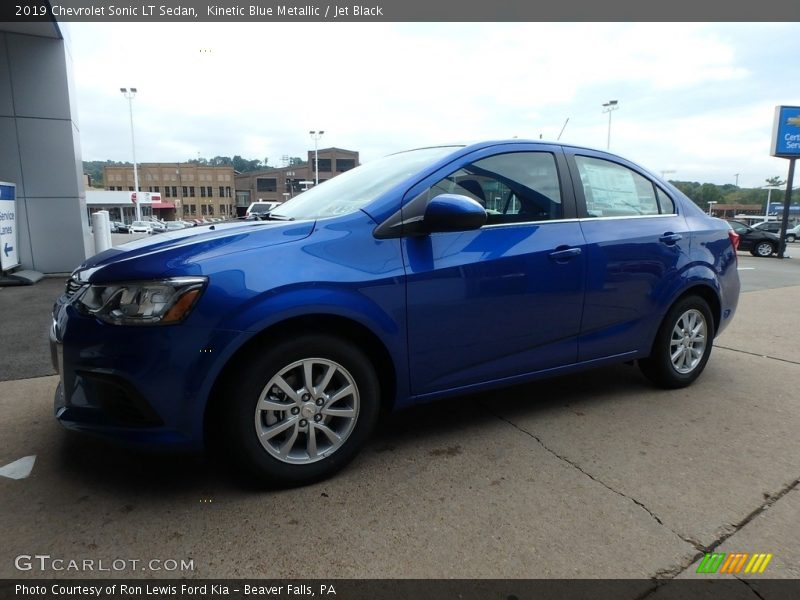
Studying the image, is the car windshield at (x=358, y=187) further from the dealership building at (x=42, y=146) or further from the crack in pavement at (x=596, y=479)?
the dealership building at (x=42, y=146)

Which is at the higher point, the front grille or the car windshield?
the car windshield

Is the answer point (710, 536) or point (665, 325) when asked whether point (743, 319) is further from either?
point (710, 536)

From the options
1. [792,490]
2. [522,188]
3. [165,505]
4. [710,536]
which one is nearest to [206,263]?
[165,505]

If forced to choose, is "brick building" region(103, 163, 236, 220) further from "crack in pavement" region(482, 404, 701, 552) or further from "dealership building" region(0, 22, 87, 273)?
"crack in pavement" region(482, 404, 701, 552)

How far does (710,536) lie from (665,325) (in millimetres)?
1823

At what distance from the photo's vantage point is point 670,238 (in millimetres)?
3625

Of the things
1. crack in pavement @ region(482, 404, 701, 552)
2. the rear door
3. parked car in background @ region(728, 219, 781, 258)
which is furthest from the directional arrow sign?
parked car in background @ region(728, 219, 781, 258)


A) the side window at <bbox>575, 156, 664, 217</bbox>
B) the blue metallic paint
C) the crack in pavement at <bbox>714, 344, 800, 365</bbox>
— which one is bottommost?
the crack in pavement at <bbox>714, 344, 800, 365</bbox>

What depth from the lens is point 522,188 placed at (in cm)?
313

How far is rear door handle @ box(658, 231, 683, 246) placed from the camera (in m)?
3.59

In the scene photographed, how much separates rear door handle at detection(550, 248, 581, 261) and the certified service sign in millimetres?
9215

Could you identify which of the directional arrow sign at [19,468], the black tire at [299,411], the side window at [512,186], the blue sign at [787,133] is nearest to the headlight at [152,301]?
the black tire at [299,411]

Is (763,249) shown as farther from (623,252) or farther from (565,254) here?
(565,254)
